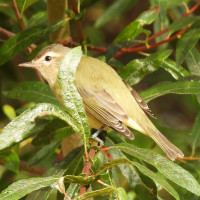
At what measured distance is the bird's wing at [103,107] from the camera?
3057 millimetres

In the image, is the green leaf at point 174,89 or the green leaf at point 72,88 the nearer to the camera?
the green leaf at point 72,88

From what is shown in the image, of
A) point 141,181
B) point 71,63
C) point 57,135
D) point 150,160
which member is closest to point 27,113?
point 71,63

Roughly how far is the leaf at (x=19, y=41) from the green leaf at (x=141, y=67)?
1.81 ft

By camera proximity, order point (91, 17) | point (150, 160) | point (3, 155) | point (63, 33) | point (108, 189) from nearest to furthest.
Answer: point (108, 189)
point (150, 160)
point (3, 155)
point (63, 33)
point (91, 17)

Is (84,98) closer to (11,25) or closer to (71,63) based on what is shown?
(71,63)

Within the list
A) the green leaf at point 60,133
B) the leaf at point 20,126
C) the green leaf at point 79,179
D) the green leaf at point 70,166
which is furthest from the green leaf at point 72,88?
the green leaf at point 60,133

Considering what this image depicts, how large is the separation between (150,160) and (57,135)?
0.76 m

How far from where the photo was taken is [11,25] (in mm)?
4203

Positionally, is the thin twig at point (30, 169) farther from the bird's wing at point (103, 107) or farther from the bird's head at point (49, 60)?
the bird's wing at point (103, 107)

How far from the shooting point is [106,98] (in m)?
3.16

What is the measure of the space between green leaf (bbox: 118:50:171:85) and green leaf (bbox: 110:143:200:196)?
2.69 feet

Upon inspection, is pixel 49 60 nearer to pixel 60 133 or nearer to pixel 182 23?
pixel 60 133

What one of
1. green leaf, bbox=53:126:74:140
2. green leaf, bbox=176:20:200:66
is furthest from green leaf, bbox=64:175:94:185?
green leaf, bbox=176:20:200:66

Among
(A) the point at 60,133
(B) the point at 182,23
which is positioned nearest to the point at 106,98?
(A) the point at 60,133
